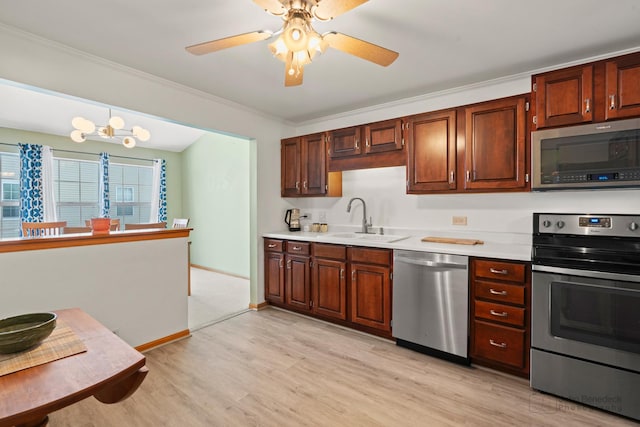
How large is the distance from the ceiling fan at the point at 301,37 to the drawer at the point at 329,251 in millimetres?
1859

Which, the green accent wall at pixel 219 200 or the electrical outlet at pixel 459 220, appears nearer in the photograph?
the electrical outlet at pixel 459 220

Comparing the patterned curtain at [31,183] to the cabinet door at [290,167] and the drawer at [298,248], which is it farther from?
the drawer at [298,248]

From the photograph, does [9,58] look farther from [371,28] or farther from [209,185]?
[209,185]

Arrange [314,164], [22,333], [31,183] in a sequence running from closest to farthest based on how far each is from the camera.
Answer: [22,333], [314,164], [31,183]

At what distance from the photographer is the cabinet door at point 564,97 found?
2.21 meters

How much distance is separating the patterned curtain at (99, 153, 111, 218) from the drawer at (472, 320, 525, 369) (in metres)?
6.33

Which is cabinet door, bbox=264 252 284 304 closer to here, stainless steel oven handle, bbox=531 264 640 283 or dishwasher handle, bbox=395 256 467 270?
dishwasher handle, bbox=395 256 467 270

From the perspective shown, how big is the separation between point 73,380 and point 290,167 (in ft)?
10.9

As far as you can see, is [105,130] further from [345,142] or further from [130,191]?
[345,142]

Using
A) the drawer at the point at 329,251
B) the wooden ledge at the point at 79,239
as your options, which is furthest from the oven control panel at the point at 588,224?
the wooden ledge at the point at 79,239

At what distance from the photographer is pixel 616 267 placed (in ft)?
6.30

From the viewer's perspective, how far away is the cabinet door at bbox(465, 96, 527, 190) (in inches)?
98.7

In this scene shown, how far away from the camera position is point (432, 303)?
8.58 ft

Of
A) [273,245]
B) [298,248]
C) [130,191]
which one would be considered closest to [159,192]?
[130,191]
